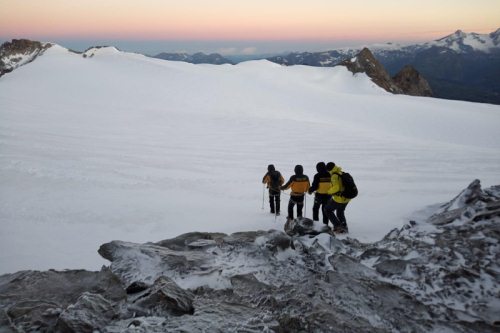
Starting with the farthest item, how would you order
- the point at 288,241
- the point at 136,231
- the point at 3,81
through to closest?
the point at 3,81
the point at 136,231
the point at 288,241

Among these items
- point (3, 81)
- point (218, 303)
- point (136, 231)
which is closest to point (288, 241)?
point (218, 303)

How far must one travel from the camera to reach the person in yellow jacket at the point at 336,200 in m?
7.88

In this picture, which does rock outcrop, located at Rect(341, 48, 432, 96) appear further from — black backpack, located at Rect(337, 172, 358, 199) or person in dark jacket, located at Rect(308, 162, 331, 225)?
black backpack, located at Rect(337, 172, 358, 199)

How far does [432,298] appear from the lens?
4.64 m

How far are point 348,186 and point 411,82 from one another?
2511 inches

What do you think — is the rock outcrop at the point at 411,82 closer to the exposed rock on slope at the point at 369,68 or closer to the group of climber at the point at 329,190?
the exposed rock on slope at the point at 369,68

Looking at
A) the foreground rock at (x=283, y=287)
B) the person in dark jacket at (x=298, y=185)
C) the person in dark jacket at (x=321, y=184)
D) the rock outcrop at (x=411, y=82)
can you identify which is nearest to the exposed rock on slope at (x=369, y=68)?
the rock outcrop at (x=411, y=82)

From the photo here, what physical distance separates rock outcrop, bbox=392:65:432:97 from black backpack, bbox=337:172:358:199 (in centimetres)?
6058

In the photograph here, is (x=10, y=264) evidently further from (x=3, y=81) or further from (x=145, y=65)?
(x=145, y=65)

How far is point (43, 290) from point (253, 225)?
5590mm

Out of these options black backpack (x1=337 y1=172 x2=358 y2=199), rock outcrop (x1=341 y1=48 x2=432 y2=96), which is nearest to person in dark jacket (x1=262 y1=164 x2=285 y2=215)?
black backpack (x1=337 y1=172 x2=358 y2=199)

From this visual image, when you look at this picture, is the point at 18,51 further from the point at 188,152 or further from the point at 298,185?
the point at 298,185

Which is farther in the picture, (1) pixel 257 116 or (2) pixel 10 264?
(1) pixel 257 116

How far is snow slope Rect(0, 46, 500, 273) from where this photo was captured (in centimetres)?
954
